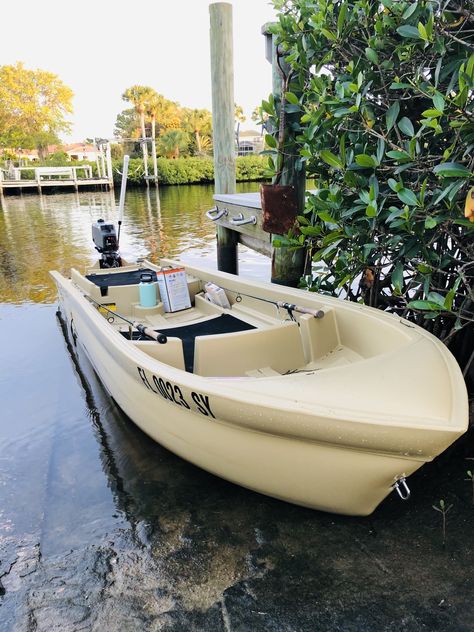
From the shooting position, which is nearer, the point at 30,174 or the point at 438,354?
the point at 438,354

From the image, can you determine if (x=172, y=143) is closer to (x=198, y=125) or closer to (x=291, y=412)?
(x=198, y=125)

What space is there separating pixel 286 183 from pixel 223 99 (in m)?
2.54

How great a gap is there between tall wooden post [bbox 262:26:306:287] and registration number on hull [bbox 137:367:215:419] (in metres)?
2.06

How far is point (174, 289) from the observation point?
491 centimetres

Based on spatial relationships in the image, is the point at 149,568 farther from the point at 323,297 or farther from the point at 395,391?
the point at 323,297

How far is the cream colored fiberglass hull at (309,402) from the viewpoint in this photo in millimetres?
2154

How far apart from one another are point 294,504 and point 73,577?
1.28m

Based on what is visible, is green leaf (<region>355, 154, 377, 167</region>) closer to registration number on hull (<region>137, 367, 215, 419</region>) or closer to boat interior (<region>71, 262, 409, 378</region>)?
boat interior (<region>71, 262, 409, 378</region>)

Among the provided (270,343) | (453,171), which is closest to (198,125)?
(270,343)

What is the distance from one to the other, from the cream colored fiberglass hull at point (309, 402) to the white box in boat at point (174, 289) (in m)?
1.31

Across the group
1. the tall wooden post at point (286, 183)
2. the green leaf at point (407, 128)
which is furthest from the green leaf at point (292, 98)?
the green leaf at point (407, 128)

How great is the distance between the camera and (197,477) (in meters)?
3.15

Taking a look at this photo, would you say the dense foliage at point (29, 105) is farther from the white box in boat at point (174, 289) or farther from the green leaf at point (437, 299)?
the green leaf at point (437, 299)

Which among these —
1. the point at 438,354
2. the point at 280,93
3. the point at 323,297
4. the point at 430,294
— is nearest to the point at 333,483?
the point at 438,354
